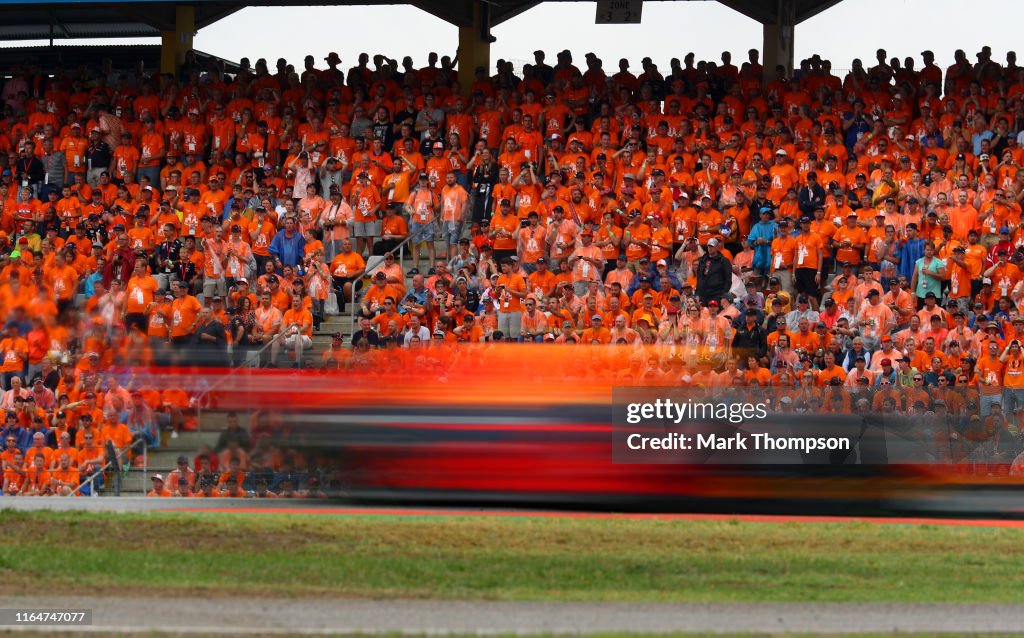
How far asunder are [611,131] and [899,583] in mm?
12541

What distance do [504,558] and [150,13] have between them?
58.8 feet

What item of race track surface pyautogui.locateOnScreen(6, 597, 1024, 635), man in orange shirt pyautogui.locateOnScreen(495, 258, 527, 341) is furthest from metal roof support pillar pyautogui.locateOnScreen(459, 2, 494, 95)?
race track surface pyautogui.locateOnScreen(6, 597, 1024, 635)

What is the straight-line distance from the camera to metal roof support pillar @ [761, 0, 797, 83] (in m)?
23.8

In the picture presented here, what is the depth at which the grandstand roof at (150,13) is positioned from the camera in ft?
79.4

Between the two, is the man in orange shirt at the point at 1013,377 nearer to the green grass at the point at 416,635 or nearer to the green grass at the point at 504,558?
the green grass at the point at 504,558

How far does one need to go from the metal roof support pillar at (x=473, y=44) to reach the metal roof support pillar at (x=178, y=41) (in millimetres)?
5109

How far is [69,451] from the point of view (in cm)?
1526

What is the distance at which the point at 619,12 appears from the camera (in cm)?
2417

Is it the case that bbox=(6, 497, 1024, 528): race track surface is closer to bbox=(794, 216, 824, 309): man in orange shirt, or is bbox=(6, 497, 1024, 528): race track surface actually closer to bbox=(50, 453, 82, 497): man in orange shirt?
bbox=(50, 453, 82, 497): man in orange shirt

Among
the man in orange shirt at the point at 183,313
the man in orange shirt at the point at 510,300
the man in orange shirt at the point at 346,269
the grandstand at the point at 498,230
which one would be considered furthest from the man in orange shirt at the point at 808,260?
the man in orange shirt at the point at 183,313

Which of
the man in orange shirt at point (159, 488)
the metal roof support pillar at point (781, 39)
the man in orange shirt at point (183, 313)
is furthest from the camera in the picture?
the metal roof support pillar at point (781, 39)

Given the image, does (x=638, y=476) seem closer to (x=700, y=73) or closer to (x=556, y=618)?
(x=556, y=618)

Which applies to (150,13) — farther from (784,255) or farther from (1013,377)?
(1013,377)

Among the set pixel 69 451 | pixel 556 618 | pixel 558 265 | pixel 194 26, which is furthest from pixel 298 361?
pixel 194 26
